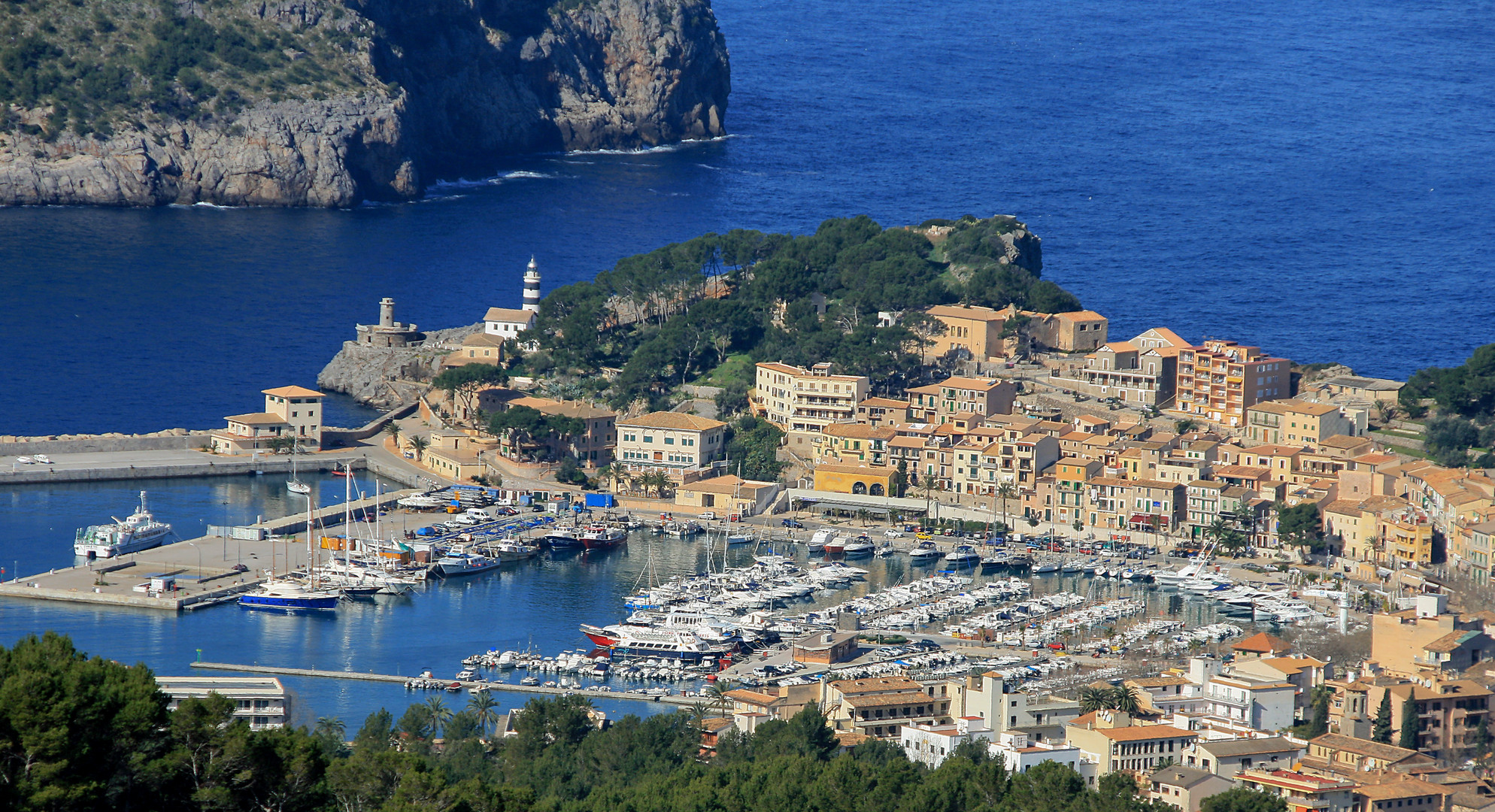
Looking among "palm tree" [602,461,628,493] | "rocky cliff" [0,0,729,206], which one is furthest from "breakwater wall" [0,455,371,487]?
"rocky cliff" [0,0,729,206]

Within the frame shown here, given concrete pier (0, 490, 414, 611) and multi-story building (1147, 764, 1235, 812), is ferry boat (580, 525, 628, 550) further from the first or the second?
multi-story building (1147, 764, 1235, 812)

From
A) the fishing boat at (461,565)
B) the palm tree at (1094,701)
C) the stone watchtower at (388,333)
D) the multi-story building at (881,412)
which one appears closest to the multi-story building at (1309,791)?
the palm tree at (1094,701)

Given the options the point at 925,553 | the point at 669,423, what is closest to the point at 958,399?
the point at 669,423

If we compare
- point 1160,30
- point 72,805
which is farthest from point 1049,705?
A: point 1160,30

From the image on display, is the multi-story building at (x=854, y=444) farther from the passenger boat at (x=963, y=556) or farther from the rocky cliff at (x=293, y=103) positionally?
the rocky cliff at (x=293, y=103)

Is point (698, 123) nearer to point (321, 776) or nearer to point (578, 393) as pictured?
point (578, 393)

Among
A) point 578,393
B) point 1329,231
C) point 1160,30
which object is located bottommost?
point 578,393
